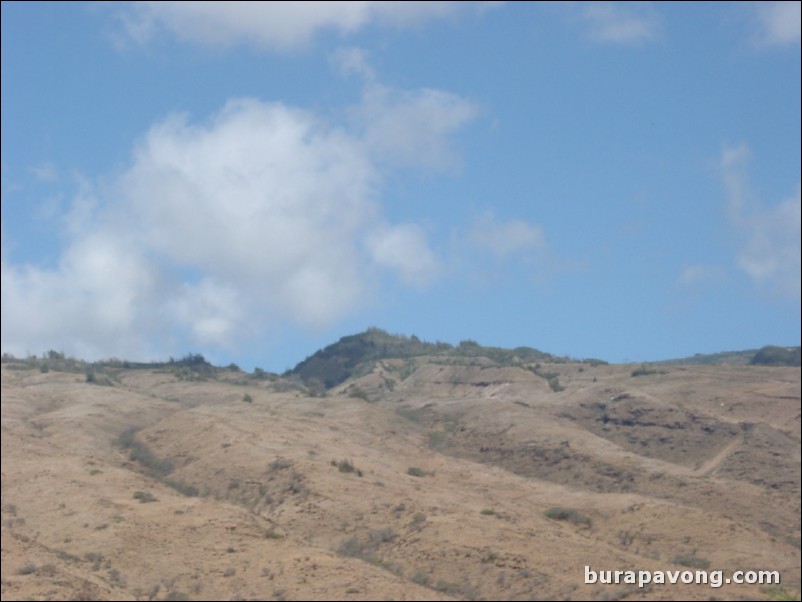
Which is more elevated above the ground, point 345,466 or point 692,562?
point 345,466

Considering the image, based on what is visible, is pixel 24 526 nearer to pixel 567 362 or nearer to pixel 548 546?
pixel 548 546

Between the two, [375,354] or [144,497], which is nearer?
[144,497]

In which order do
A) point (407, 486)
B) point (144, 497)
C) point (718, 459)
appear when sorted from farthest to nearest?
point (718, 459) → point (407, 486) → point (144, 497)

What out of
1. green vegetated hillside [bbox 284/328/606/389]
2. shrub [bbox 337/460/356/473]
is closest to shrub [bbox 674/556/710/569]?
shrub [bbox 337/460/356/473]

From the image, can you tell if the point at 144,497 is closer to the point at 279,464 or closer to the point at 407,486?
the point at 279,464

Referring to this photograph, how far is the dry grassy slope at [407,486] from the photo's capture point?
107 ft

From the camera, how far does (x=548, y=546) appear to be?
35.3 metres

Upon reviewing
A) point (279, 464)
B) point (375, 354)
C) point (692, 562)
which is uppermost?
point (375, 354)

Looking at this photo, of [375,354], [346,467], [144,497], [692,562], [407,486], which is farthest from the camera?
[375,354]

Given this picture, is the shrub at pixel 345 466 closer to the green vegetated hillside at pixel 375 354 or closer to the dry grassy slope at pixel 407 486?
the dry grassy slope at pixel 407 486

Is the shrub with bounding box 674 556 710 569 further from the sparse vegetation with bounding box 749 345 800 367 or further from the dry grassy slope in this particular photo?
the sparse vegetation with bounding box 749 345 800 367

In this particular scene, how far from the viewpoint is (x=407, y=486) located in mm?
46094

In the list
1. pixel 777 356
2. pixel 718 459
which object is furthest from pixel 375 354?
pixel 718 459

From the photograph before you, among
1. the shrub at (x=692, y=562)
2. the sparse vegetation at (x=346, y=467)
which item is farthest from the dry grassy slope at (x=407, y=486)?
the shrub at (x=692, y=562)
